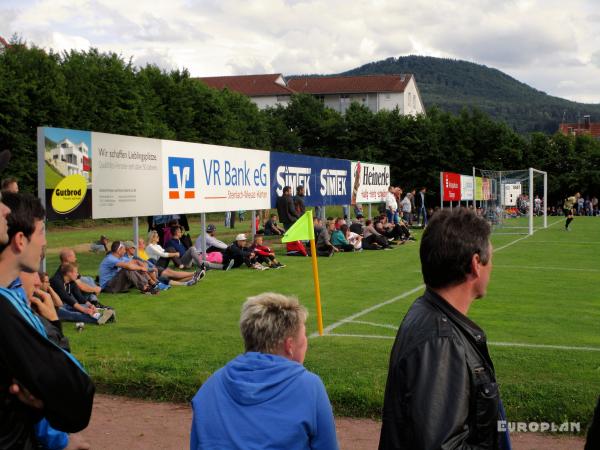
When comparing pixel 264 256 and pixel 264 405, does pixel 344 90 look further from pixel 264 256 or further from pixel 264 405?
pixel 264 405

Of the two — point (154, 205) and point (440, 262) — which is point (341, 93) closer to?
point (154, 205)

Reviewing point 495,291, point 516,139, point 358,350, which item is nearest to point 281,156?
point 495,291

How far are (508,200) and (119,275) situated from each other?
36390 millimetres

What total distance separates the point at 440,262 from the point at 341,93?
131 m

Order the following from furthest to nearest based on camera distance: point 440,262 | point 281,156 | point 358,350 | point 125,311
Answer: point 281,156 < point 125,311 < point 358,350 < point 440,262

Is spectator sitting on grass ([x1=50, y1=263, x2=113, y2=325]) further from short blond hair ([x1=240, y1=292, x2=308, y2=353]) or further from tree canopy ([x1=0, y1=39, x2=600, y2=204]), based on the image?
tree canopy ([x1=0, y1=39, x2=600, y2=204])

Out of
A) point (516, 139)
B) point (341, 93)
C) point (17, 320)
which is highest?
point (341, 93)

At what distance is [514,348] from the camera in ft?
30.7

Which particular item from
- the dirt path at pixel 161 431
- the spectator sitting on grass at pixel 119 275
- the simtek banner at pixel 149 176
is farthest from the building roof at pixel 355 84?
the dirt path at pixel 161 431

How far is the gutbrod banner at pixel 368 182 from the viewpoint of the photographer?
32434 mm

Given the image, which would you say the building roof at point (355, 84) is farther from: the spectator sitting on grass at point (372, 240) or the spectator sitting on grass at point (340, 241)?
the spectator sitting on grass at point (340, 241)

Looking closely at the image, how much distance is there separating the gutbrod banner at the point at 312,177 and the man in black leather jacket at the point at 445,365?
21.2 metres

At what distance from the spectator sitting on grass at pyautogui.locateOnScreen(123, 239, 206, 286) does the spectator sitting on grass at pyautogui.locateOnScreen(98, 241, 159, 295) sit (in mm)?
336

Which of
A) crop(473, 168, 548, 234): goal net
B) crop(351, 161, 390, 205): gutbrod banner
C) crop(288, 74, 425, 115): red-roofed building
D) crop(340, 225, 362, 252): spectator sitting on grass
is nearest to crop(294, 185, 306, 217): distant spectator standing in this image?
crop(340, 225, 362, 252): spectator sitting on grass
